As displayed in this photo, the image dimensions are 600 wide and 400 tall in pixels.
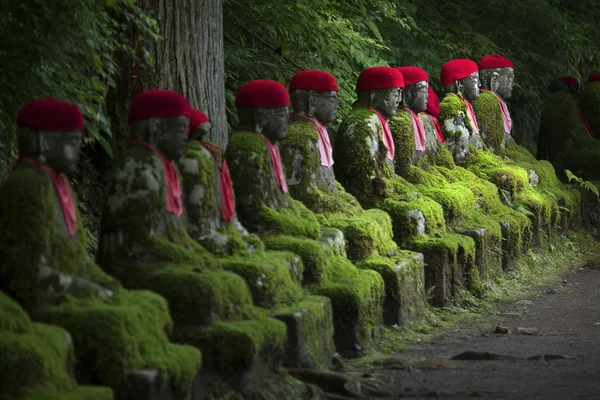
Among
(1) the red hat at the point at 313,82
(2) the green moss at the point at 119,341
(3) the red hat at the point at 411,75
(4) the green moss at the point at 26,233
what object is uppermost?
(3) the red hat at the point at 411,75

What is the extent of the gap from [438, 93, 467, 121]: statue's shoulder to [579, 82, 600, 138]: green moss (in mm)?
4064

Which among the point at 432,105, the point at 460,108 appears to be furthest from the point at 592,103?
the point at 432,105

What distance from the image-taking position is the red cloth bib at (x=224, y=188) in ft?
26.3

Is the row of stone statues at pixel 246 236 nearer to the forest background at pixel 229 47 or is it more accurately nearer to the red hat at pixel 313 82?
the red hat at pixel 313 82

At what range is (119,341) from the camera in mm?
6020

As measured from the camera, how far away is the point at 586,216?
1698 cm

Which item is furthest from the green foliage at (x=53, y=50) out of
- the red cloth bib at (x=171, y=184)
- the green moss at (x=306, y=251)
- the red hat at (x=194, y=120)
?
the green moss at (x=306, y=251)

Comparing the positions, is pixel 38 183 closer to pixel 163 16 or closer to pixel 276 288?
pixel 276 288

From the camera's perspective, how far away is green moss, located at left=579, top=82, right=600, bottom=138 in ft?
58.3

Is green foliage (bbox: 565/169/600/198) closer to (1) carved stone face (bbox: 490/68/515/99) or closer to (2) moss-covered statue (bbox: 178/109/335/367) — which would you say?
(1) carved stone face (bbox: 490/68/515/99)

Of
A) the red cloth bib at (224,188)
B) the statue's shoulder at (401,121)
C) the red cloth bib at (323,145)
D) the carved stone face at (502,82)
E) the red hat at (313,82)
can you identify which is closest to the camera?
the red cloth bib at (224,188)

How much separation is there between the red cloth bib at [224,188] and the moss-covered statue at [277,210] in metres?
0.56

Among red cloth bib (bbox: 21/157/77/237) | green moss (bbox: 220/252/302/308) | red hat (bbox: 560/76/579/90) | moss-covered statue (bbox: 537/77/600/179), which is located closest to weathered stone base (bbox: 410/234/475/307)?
green moss (bbox: 220/252/302/308)

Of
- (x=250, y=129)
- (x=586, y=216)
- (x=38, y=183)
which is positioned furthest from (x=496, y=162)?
(x=38, y=183)
